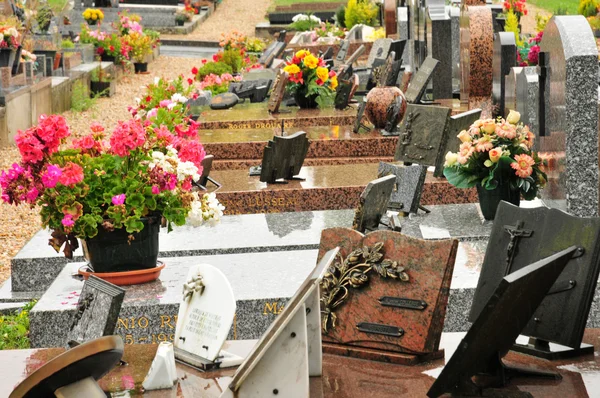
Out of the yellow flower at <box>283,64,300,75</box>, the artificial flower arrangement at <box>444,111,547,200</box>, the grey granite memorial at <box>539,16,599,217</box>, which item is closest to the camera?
the grey granite memorial at <box>539,16,599,217</box>

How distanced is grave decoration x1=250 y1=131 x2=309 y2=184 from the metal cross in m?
5.18

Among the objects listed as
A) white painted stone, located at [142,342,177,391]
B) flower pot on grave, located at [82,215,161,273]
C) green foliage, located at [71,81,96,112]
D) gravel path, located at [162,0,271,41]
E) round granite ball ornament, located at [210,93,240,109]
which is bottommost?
gravel path, located at [162,0,271,41]

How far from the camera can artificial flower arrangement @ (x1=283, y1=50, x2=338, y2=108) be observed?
45.5 feet

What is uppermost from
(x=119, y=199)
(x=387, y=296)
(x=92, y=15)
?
(x=387, y=296)

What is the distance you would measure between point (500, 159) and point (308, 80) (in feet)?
21.6

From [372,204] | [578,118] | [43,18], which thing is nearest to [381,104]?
[578,118]

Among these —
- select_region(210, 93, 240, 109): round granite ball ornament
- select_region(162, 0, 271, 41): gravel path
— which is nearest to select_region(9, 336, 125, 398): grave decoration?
select_region(210, 93, 240, 109): round granite ball ornament

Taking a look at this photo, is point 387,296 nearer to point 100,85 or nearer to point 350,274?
point 350,274

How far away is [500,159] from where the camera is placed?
298 inches

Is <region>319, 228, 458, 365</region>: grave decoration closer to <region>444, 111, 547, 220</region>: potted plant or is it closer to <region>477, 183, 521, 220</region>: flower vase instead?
<region>444, 111, 547, 220</region>: potted plant

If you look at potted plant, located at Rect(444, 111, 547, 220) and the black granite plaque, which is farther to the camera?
the black granite plaque

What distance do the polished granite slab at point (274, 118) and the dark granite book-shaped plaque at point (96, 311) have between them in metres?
8.68

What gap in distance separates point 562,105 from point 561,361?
3.88 meters

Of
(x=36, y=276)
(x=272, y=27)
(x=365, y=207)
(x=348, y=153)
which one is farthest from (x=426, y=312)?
(x=272, y=27)
